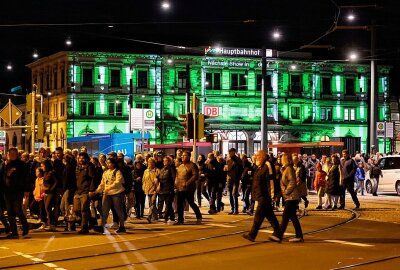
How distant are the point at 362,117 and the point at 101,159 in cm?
8103

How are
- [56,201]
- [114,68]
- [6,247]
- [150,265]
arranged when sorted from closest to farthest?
[150,265] → [6,247] → [56,201] → [114,68]

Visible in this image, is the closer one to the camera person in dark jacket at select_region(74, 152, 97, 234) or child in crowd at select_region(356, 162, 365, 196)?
person in dark jacket at select_region(74, 152, 97, 234)

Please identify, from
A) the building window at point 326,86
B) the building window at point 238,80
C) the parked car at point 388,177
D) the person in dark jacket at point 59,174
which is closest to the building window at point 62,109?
the building window at point 238,80

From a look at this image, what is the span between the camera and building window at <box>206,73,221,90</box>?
9300 centimetres

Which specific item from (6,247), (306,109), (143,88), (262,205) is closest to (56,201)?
(6,247)

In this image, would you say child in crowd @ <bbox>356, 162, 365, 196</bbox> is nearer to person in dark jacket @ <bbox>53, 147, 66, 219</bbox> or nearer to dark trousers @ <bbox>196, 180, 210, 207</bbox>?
dark trousers @ <bbox>196, 180, 210, 207</bbox>

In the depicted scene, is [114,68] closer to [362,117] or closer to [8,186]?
[362,117]

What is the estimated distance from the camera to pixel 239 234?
17.0 m

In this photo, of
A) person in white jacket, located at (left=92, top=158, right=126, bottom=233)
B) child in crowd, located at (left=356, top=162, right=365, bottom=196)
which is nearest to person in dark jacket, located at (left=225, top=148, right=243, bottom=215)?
person in white jacket, located at (left=92, top=158, right=126, bottom=233)

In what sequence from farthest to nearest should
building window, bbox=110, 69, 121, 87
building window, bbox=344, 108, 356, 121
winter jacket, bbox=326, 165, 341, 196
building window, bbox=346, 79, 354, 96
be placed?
1. building window, bbox=346, 79, 354, 96
2. building window, bbox=344, 108, 356, 121
3. building window, bbox=110, 69, 121, 87
4. winter jacket, bbox=326, 165, 341, 196

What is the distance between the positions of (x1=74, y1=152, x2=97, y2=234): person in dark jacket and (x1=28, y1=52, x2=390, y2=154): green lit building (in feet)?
227

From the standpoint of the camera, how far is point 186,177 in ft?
65.7

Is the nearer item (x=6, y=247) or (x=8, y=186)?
(x=6, y=247)

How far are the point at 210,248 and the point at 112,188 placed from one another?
369cm
